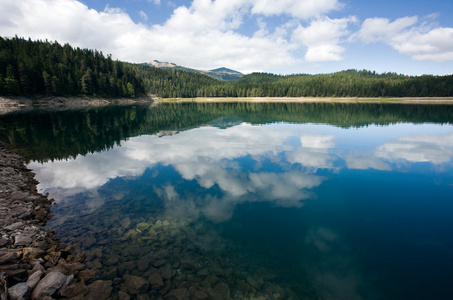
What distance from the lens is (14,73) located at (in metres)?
71.3

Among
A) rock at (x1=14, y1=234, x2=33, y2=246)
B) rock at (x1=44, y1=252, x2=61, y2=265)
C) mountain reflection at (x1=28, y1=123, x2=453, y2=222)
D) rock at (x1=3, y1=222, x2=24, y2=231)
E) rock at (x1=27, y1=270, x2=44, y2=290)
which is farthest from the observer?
mountain reflection at (x1=28, y1=123, x2=453, y2=222)

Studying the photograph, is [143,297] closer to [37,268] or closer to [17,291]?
[17,291]

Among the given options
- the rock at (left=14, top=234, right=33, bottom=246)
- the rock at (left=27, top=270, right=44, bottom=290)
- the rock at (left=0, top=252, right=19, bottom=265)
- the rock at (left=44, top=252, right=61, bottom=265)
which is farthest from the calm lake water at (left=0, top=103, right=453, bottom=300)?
the rock at (left=0, top=252, right=19, bottom=265)

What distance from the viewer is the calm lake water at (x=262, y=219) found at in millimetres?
6727

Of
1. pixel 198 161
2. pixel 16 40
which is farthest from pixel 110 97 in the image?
pixel 198 161

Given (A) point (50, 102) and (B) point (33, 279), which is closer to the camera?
(B) point (33, 279)

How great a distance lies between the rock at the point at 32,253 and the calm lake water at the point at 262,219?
1330mm

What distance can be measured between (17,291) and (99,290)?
5.83 feet

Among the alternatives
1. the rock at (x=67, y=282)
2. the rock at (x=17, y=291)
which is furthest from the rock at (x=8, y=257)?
the rock at (x=67, y=282)

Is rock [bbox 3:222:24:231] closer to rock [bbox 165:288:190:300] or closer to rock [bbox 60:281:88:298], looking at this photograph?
rock [bbox 60:281:88:298]

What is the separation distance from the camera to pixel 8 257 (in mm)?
6234

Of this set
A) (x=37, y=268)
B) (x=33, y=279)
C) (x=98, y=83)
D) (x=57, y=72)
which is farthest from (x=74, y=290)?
(x=98, y=83)

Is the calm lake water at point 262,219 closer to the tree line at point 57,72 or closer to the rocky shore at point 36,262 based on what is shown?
the rocky shore at point 36,262

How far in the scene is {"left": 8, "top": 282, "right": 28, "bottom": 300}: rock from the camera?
5.21 meters
